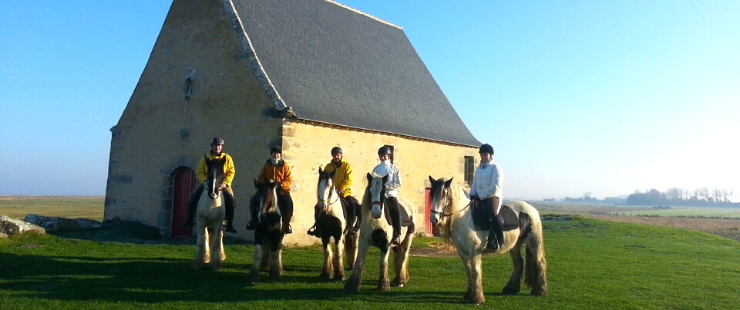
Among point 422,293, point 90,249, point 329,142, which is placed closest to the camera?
point 422,293

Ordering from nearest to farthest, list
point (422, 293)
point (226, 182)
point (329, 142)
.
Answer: point (422, 293), point (226, 182), point (329, 142)

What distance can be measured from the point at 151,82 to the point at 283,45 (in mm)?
4956

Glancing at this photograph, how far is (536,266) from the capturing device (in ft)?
28.0

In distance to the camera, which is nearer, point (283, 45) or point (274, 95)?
point (274, 95)

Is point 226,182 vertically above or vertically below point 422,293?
above

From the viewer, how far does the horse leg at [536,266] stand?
27.8ft

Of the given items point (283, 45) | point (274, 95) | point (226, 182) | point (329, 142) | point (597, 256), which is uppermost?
point (283, 45)

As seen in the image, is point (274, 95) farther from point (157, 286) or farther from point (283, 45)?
point (157, 286)

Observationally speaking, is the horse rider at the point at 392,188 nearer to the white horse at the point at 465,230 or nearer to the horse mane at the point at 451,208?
the white horse at the point at 465,230

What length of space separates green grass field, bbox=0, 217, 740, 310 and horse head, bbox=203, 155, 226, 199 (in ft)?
5.08

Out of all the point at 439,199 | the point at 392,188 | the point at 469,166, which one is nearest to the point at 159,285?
the point at 392,188

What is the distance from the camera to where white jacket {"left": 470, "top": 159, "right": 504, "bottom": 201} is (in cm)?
784

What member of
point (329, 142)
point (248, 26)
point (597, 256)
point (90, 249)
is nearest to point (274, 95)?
point (329, 142)

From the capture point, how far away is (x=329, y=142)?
15.6 meters
